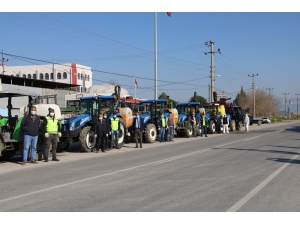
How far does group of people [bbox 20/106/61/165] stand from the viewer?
1355cm

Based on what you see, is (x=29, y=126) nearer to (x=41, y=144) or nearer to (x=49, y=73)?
(x=41, y=144)

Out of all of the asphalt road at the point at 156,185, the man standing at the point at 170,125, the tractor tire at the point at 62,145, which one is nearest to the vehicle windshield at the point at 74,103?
the tractor tire at the point at 62,145

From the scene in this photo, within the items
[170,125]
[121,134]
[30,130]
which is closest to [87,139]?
[121,134]

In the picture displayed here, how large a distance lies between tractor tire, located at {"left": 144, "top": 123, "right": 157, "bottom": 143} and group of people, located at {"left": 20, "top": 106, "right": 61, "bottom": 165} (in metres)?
8.68

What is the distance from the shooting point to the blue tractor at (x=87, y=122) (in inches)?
675

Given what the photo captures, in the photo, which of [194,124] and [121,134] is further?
[194,124]

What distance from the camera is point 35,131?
45.0ft

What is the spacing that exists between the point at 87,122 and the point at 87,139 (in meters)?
1.05

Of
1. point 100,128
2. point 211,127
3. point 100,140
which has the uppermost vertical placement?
point 100,128

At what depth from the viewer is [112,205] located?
7094 millimetres

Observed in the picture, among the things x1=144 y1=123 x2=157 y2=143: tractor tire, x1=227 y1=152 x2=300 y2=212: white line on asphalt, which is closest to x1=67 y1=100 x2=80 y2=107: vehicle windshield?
x1=144 y1=123 x2=157 y2=143: tractor tire

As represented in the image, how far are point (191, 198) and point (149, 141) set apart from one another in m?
15.5

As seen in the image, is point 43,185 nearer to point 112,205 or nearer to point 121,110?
point 112,205
